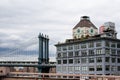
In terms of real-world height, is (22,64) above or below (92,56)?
below

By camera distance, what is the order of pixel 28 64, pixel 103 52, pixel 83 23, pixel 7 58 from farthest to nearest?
pixel 7 58, pixel 28 64, pixel 83 23, pixel 103 52

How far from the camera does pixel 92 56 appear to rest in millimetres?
99062

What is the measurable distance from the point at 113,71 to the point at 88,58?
10.2 metres

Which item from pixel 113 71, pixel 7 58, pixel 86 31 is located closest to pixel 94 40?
pixel 113 71

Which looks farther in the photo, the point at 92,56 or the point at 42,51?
the point at 42,51

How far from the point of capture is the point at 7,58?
151625 millimetres

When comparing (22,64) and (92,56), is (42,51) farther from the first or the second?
(92,56)

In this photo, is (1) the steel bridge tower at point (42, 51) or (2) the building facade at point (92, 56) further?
(1) the steel bridge tower at point (42, 51)

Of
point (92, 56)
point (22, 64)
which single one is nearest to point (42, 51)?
Answer: point (22, 64)

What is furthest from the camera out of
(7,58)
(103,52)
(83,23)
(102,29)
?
(7,58)

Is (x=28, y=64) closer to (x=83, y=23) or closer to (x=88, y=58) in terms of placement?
(x=83, y=23)

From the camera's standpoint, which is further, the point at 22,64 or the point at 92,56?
the point at 22,64

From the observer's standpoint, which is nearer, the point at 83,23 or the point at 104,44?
the point at 104,44

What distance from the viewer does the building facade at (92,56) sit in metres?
95.8
